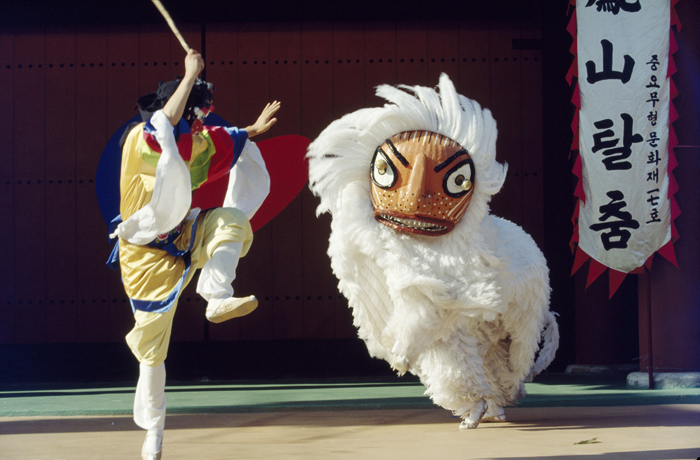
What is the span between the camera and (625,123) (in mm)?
4703

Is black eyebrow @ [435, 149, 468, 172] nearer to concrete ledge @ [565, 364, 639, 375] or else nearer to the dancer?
the dancer

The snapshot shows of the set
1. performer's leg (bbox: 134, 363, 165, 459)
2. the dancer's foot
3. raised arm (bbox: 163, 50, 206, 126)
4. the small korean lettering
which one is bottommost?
the dancer's foot

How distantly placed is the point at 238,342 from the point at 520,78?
2902 millimetres

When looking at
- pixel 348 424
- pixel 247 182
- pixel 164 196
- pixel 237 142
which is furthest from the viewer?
pixel 348 424

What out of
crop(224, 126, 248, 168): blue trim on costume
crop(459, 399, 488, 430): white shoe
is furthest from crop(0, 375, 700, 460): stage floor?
crop(224, 126, 248, 168): blue trim on costume

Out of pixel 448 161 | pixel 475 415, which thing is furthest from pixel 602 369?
pixel 448 161

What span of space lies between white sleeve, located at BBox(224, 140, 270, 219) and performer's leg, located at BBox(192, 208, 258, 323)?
183 mm

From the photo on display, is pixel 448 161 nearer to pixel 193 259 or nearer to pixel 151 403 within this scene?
pixel 193 259

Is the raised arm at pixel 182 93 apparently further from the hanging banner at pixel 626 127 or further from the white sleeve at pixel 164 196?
the hanging banner at pixel 626 127

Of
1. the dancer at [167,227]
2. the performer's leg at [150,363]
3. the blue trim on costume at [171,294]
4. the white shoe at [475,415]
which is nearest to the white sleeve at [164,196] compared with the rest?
the dancer at [167,227]

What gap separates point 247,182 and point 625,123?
2636 mm

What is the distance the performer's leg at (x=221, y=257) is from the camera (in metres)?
2.62

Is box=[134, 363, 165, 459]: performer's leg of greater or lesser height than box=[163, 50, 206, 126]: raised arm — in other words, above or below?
below

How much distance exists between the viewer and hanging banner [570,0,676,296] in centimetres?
465
